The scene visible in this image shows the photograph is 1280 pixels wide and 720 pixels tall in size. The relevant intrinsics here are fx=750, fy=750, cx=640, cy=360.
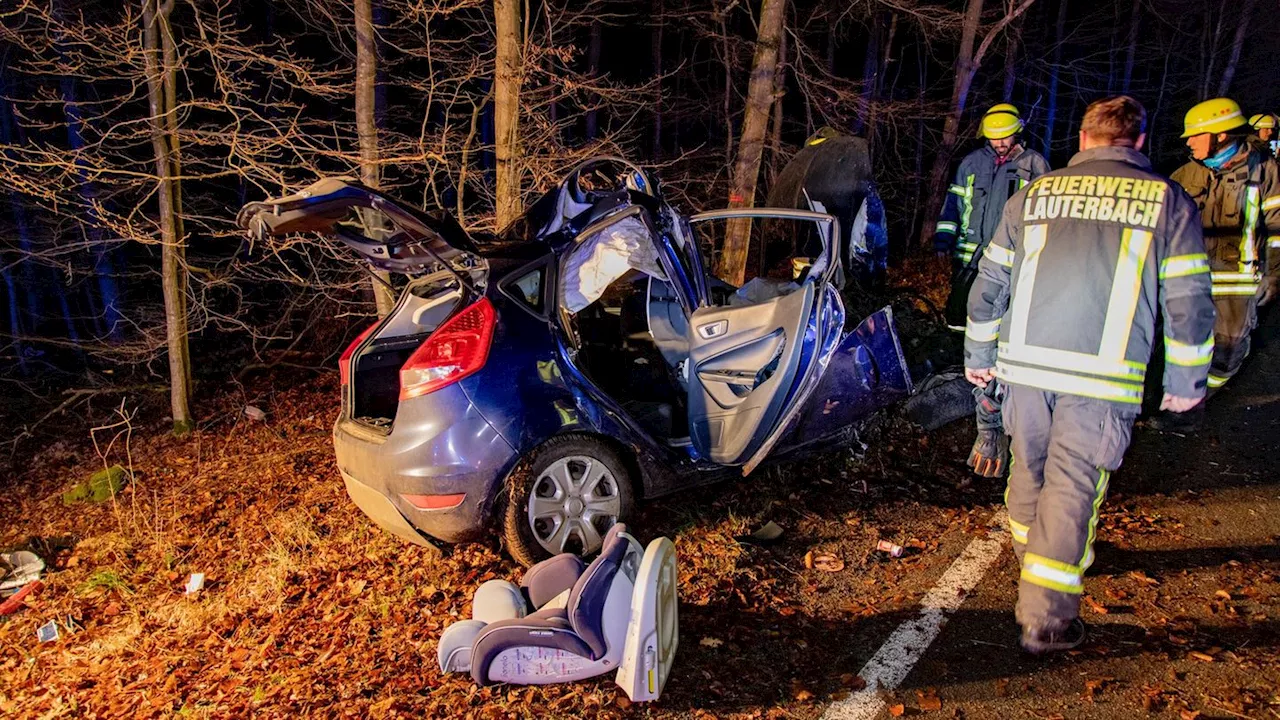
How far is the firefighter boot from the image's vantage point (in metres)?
4.09

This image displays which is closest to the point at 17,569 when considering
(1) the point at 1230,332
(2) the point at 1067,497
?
(2) the point at 1067,497

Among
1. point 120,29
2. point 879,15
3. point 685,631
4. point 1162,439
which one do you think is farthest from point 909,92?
point 685,631

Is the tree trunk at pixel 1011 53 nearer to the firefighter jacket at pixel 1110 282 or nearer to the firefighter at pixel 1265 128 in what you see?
the firefighter at pixel 1265 128

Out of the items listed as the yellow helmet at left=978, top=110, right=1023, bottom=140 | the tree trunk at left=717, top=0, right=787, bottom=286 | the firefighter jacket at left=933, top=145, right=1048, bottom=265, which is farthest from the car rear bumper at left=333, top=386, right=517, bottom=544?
the tree trunk at left=717, top=0, right=787, bottom=286

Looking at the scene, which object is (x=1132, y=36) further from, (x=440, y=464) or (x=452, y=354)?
(x=440, y=464)

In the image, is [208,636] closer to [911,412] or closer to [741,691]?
[741,691]

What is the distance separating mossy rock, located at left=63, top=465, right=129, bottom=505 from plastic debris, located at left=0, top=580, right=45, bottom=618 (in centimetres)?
149

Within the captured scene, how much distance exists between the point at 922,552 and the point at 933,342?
330 cm

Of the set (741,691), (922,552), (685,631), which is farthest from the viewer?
(922,552)

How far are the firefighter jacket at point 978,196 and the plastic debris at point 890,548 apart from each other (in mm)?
3080

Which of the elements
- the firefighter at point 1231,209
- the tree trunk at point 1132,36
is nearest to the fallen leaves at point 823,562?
the firefighter at point 1231,209

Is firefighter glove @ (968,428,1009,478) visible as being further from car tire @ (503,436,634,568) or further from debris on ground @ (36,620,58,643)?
debris on ground @ (36,620,58,643)

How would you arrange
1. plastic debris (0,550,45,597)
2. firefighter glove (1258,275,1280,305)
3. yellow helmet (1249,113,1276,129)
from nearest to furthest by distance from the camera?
1. plastic debris (0,550,45,597)
2. firefighter glove (1258,275,1280,305)
3. yellow helmet (1249,113,1276,129)

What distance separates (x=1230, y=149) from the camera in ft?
17.2
